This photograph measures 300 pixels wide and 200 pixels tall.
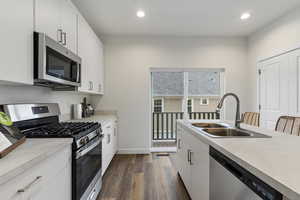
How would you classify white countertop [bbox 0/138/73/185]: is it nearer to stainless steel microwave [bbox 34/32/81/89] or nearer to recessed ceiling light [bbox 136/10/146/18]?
stainless steel microwave [bbox 34/32/81/89]

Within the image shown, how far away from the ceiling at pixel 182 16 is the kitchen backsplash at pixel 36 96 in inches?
56.5

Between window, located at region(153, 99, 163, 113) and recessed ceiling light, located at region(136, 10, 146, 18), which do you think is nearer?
recessed ceiling light, located at region(136, 10, 146, 18)

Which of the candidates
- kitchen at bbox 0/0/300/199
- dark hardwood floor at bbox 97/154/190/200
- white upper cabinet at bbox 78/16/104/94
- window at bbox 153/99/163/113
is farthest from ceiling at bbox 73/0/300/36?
dark hardwood floor at bbox 97/154/190/200

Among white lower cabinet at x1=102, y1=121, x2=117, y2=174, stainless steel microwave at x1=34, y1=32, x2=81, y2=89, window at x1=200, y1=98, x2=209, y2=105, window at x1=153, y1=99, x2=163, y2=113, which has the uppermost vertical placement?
stainless steel microwave at x1=34, y1=32, x2=81, y2=89

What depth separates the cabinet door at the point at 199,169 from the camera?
152cm

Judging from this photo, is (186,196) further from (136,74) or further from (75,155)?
(136,74)

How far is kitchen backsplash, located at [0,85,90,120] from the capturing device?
67.2 inches

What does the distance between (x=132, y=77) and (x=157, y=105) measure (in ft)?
3.42

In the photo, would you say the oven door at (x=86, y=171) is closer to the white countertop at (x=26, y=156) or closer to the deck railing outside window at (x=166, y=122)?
the white countertop at (x=26, y=156)

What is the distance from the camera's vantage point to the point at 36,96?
2.16m

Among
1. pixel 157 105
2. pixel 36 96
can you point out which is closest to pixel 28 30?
pixel 36 96

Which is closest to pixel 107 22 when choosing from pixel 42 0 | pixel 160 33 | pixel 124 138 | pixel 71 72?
pixel 160 33

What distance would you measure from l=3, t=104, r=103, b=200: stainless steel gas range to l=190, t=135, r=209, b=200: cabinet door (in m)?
1.04

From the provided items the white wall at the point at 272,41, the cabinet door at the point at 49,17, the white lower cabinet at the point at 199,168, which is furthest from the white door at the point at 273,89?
the cabinet door at the point at 49,17
